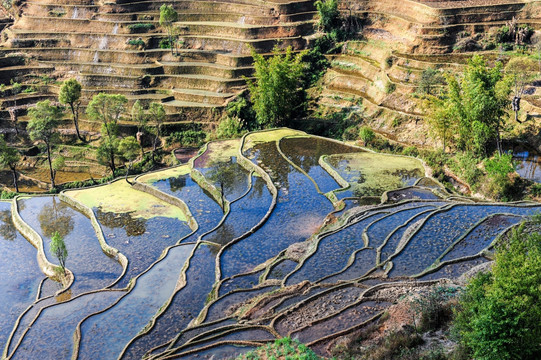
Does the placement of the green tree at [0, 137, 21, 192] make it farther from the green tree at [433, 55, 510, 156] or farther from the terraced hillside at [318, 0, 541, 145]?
the green tree at [433, 55, 510, 156]

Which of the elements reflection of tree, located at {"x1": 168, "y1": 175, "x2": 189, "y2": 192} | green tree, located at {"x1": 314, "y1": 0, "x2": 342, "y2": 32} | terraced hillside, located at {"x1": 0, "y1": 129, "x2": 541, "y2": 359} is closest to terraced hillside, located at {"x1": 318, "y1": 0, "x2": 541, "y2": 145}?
green tree, located at {"x1": 314, "y1": 0, "x2": 342, "y2": 32}

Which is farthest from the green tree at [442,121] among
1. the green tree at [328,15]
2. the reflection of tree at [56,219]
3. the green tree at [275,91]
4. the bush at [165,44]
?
the bush at [165,44]

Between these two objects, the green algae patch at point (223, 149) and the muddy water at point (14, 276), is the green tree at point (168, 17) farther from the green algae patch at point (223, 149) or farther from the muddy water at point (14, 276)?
the muddy water at point (14, 276)

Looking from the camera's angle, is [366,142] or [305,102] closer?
[366,142]

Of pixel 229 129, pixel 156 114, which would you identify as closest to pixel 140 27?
pixel 156 114

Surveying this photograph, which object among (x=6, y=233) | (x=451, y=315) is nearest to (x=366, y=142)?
(x=451, y=315)

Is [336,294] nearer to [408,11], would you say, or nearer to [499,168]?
[499,168]
